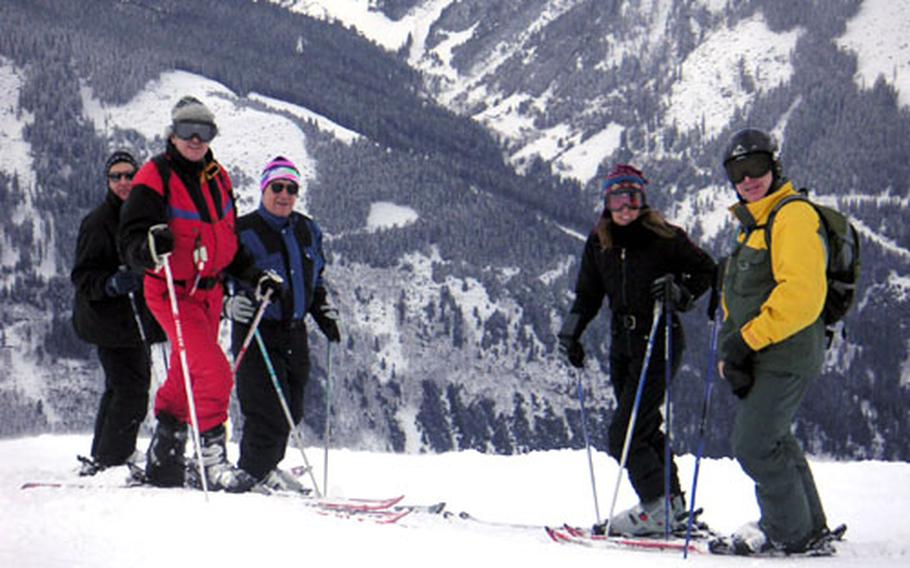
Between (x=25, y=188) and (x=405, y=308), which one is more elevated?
(x=25, y=188)

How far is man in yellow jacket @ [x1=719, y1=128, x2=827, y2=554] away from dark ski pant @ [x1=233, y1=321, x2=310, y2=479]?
Answer: 3.36 metres

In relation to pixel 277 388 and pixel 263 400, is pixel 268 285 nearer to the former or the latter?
pixel 277 388

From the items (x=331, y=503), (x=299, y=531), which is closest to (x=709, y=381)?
(x=331, y=503)

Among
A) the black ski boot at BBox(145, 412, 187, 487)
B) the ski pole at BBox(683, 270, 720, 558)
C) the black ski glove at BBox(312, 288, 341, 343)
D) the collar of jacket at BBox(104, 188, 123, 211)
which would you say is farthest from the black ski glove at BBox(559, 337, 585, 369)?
the collar of jacket at BBox(104, 188, 123, 211)

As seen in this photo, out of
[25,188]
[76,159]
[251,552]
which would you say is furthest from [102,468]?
[76,159]

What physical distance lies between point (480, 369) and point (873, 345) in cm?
6590

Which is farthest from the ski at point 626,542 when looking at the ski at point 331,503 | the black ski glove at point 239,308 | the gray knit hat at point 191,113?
the gray knit hat at point 191,113

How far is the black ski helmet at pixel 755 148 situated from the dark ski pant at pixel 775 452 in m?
1.16

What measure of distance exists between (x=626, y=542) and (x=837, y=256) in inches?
81.8

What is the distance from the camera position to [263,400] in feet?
23.7

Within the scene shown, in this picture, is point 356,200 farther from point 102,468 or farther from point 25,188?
point 102,468

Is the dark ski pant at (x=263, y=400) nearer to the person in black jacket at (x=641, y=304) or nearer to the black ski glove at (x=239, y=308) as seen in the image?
the black ski glove at (x=239, y=308)

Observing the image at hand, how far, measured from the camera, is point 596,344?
465ft

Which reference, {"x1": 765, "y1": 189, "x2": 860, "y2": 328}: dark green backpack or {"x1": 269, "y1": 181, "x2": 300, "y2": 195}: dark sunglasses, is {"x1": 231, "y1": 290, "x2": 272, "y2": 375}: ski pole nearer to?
{"x1": 269, "y1": 181, "x2": 300, "y2": 195}: dark sunglasses
